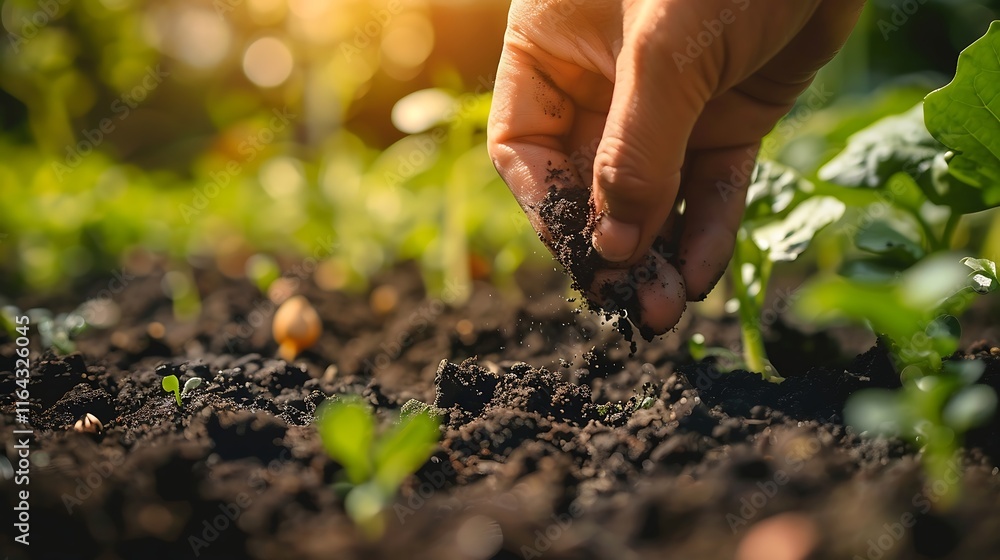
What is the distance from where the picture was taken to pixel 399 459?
0.83m

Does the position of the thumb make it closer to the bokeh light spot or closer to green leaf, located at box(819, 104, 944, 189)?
green leaf, located at box(819, 104, 944, 189)

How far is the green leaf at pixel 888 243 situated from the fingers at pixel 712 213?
26cm

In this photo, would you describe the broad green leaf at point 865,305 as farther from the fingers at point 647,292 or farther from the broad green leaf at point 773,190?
the broad green leaf at point 773,190

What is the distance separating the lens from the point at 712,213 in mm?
1269

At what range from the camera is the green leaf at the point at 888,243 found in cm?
131

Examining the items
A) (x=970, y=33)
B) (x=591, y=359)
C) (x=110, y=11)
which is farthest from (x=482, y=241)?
(x=110, y=11)

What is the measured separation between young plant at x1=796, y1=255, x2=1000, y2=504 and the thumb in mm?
273

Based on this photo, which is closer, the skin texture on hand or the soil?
the soil

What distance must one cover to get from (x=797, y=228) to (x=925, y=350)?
461 mm

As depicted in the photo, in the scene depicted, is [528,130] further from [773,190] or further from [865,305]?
[865,305]

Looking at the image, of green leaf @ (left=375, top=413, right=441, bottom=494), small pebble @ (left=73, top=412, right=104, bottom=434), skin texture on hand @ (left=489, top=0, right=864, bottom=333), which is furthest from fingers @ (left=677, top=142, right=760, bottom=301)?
small pebble @ (left=73, top=412, right=104, bottom=434)

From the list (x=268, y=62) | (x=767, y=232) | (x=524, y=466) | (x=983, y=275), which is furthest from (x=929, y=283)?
(x=268, y=62)

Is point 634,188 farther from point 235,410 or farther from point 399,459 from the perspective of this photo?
point 235,410

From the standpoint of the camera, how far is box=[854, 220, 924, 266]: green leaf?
1.31 meters
